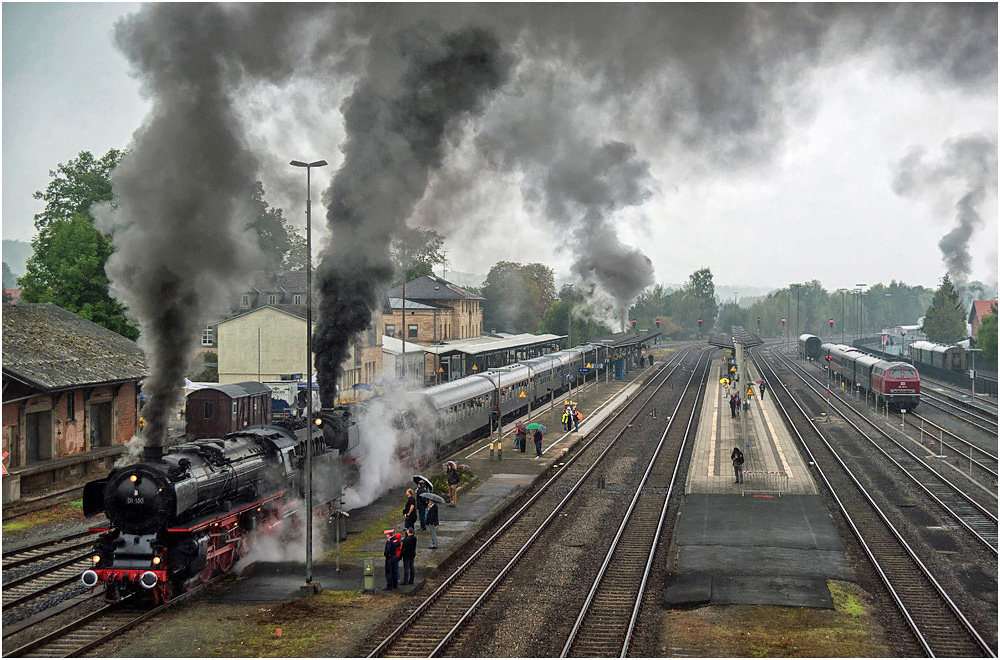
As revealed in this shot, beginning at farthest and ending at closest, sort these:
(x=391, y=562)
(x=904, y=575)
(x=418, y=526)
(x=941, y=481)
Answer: (x=941, y=481) < (x=418, y=526) < (x=904, y=575) < (x=391, y=562)

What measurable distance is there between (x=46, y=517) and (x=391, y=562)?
12948 millimetres

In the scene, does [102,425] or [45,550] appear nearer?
[45,550]

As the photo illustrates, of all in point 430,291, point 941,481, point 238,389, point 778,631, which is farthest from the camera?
point 430,291

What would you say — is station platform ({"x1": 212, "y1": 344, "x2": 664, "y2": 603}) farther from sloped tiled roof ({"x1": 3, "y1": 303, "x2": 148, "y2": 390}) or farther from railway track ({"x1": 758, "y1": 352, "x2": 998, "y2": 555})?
railway track ({"x1": 758, "y1": 352, "x2": 998, "y2": 555})

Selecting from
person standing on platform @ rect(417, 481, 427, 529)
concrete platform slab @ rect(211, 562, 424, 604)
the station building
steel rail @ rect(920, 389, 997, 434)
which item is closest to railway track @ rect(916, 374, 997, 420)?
steel rail @ rect(920, 389, 997, 434)

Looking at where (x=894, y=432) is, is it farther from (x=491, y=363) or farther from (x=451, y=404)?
(x=491, y=363)

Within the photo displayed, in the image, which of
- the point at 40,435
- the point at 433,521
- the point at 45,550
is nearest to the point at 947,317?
the point at 433,521

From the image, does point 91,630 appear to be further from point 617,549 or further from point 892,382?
point 892,382

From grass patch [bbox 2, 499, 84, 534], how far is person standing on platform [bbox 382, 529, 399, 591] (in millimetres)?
11860

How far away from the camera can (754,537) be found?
18.7 meters

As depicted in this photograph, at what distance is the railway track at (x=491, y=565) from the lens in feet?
41.8

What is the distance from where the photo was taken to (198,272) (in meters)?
17.1

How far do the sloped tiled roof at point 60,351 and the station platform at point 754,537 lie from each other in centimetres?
1942

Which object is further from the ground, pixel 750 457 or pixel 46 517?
pixel 750 457
